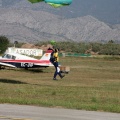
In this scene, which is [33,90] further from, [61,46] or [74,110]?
[61,46]

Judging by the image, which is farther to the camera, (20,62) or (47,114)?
(20,62)

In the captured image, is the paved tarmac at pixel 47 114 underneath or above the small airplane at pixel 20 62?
underneath

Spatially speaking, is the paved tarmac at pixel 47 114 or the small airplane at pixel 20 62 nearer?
the paved tarmac at pixel 47 114

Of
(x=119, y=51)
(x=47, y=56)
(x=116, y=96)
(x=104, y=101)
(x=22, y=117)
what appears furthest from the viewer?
(x=119, y=51)

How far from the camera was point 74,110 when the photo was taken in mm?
18859

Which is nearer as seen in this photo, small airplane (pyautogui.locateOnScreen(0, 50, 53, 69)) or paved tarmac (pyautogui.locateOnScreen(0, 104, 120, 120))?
paved tarmac (pyautogui.locateOnScreen(0, 104, 120, 120))

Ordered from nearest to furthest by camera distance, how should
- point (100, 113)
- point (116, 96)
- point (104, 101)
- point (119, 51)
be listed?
point (100, 113) → point (104, 101) → point (116, 96) → point (119, 51)

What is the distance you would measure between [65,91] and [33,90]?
142cm

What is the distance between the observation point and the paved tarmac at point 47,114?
16.8 m

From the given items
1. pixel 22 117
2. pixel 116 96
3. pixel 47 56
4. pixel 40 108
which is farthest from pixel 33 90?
pixel 47 56

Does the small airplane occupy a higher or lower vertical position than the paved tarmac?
higher

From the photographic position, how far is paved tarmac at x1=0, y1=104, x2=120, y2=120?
16750 millimetres

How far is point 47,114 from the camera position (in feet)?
57.4

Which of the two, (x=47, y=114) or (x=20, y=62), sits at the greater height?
(x=20, y=62)
